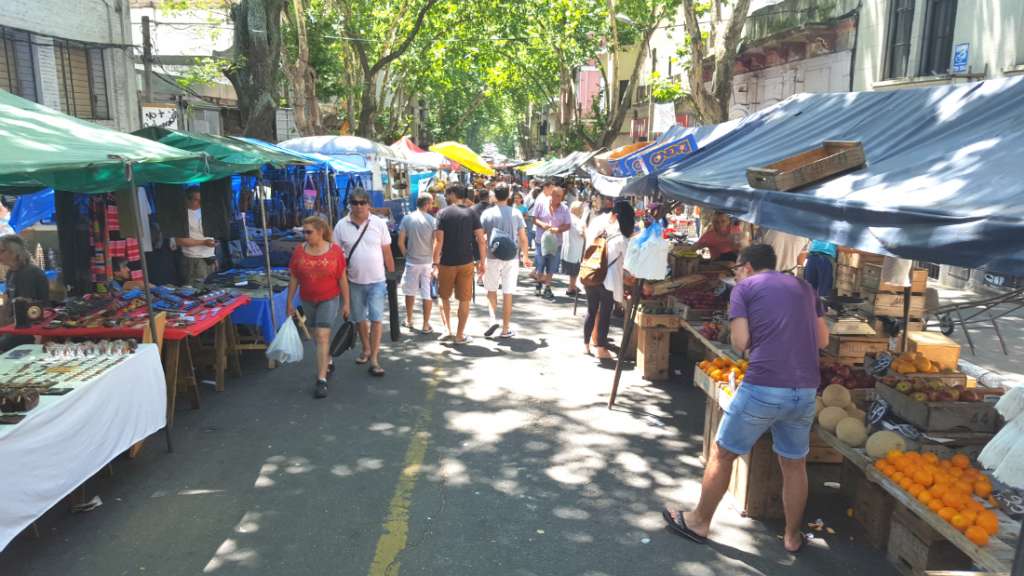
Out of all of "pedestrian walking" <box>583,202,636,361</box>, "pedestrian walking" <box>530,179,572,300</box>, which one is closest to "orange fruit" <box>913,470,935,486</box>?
"pedestrian walking" <box>583,202,636,361</box>

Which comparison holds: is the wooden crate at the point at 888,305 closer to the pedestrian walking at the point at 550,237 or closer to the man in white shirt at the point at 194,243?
the pedestrian walking at the point at 550,237

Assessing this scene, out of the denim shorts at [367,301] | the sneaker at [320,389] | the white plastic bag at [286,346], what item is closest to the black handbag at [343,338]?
the denim shorts at [367,301]

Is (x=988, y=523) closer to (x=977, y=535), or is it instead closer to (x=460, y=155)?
(x=977, y=535)

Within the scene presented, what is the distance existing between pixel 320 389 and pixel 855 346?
488 centimetres

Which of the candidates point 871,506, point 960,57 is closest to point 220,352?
point 871,506

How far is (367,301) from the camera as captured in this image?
25.5 ft

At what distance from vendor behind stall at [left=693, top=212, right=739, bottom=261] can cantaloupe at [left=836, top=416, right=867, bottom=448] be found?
4.27 m

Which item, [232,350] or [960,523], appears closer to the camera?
[960,523]

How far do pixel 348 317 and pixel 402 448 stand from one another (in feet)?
6.80

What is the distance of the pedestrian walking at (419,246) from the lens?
9.06 metres

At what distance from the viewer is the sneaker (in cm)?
695

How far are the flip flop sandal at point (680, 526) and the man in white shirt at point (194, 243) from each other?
7163 mm

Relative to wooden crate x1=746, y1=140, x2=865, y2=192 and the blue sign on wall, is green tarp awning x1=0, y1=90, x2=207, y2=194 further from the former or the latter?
the blue sign on wall

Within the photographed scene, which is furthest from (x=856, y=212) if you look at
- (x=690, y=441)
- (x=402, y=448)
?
(x=402, y=448)
